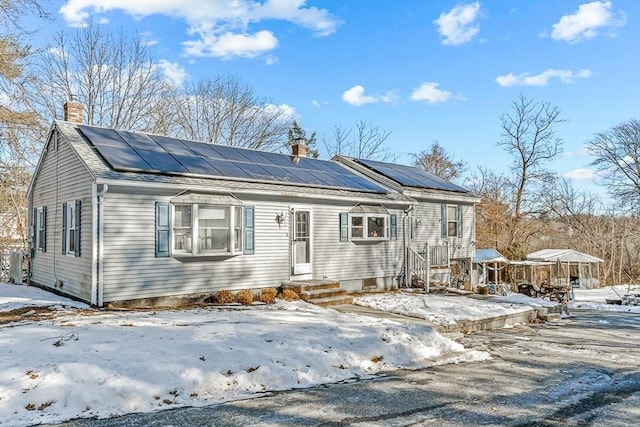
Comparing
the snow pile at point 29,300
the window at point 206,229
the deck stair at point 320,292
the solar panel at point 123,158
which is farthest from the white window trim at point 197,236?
the snow pile at point 29,300

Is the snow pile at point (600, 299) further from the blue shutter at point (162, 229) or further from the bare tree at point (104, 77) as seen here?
the bare tree at point (104, 77)

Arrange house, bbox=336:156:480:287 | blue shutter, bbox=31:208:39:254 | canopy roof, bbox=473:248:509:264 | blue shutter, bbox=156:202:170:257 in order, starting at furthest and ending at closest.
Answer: canopy roof, bbox=473:248:509:264, house, bbox=336:156:480:287, blue shutter, bbox=31:208:39:254, blue shutter, bbox=156:202:170:257

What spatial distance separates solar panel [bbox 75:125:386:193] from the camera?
412 inches

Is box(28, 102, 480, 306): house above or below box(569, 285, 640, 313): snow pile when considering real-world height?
above

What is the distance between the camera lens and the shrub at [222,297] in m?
10.7

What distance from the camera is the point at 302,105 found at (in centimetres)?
3350

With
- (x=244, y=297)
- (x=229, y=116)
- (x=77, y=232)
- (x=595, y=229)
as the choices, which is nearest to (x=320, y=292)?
(x=244, y=297)

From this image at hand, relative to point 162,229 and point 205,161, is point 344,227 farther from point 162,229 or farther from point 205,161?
point 162,229

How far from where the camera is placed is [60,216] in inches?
452

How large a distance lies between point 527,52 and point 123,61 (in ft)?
72.5

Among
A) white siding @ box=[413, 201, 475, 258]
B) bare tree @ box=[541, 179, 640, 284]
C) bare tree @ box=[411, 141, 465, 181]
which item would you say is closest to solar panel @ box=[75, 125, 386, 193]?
white siding @ box=[413, 201, 475, 258]

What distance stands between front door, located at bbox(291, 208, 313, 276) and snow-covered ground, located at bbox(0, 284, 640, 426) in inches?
103

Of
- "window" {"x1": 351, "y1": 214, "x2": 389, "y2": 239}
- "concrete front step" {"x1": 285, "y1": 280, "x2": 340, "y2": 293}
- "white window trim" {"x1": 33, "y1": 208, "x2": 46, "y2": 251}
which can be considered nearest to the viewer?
"concrete front step" {"x1": 285, "y1": 280, "x2": 340, "y2": 293}

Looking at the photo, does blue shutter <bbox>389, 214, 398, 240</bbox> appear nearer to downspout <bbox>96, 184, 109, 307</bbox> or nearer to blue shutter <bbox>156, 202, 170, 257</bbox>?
blue shutter <bbox>156, 202, 170, 257</bbox>
